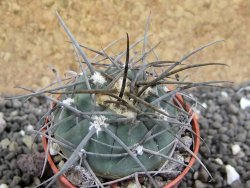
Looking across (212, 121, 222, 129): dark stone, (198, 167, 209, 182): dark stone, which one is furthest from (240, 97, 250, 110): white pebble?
(198, 167, 209, 182): dark stone

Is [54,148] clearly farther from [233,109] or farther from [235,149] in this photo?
[233,109]

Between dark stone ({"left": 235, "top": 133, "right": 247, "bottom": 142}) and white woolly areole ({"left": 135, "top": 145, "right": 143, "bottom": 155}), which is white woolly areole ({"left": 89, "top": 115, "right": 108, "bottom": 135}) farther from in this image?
dark stone ({"left": 235, "top": 133, "right": 247, "bottom": 142})

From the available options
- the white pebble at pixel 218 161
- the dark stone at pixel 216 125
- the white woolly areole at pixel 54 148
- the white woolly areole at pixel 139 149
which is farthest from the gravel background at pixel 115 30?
the white woolly areole at pixel 139 149

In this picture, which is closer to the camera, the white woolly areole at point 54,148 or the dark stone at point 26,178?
Answer: the white woolly areole at point 54,148

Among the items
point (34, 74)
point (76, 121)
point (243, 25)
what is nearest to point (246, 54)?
point (243, 25)

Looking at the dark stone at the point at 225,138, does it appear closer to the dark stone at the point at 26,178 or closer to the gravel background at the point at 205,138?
the gravel background at the point at 205,138

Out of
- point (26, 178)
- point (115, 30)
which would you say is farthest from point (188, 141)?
point (115, 30)

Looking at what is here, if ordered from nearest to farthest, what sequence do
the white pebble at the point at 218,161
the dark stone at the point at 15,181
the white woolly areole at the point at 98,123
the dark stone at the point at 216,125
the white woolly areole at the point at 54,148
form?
the white woolly areole at the point at 98,123 < the white woolly areole at the point at 54,148 < the dark stone at the point at 15,181 < the white pebble at the point at 218,161 < the dark stone at the point at 216,125

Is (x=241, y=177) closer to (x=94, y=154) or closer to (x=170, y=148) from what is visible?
(x=170, y=148)

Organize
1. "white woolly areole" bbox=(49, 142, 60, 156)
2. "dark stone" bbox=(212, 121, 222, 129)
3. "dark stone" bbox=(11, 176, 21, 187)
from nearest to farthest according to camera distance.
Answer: "white woolly areole" bbox=(49, 142, 60, 156) < "dark stone" bbox=(11, 176, 21, 187) < "dark stone" bbox=(212, 121, 222, 129)
